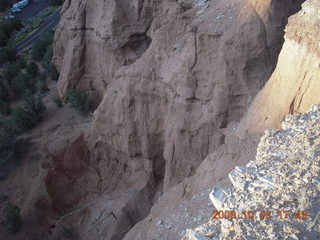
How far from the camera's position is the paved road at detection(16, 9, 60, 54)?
36.9 meters

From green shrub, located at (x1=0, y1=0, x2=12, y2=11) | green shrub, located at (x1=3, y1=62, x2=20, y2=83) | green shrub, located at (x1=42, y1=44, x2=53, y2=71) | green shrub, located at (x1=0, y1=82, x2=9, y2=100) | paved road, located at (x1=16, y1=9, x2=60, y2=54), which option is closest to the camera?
green shrub, located at (x1=0, y1=82, x2=9, y2=100)

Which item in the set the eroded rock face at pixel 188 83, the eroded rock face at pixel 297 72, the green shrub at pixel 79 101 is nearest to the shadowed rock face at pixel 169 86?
the eroded rock face at pixel 188 83

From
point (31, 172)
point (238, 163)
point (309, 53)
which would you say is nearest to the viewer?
point (309, 53)

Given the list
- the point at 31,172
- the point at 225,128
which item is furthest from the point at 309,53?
the point at 31,172

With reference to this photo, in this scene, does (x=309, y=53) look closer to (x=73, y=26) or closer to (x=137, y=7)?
(x=137, y=7)

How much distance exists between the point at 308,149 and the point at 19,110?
19.2 meters

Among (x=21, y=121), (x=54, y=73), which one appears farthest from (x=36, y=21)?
(x=21, y=121)

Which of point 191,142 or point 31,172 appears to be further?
point 31,172

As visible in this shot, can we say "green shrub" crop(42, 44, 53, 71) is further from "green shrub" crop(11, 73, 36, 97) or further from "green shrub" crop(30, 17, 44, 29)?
"green shrub" crop(30, 17, 44, 29)

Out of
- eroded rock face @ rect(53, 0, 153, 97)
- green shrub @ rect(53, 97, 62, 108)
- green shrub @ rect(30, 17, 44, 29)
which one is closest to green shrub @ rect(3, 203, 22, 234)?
green shrub @ rect(53, 97, 62, 108)

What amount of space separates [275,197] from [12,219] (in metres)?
13.6

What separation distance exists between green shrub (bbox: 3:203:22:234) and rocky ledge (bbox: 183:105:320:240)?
12.8 meters

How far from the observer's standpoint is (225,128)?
11.0 m

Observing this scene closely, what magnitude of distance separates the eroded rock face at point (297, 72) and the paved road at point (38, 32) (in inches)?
1280
